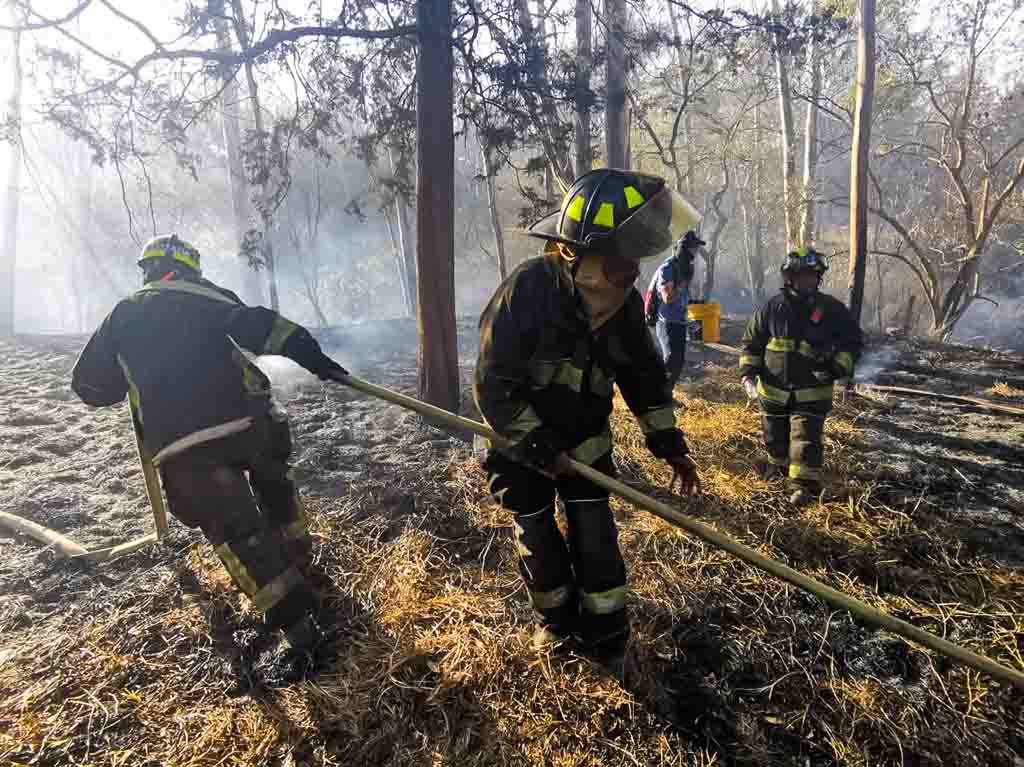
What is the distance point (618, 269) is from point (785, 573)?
4.43ft

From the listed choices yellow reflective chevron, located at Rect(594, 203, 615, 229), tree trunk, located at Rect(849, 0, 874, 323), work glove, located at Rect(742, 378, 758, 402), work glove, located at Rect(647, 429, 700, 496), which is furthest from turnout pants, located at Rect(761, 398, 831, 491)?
tree trunk, located at Rect(849, 0, 874, 323)

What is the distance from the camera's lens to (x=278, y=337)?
8.53 feet

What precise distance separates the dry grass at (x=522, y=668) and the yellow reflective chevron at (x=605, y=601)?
33cm

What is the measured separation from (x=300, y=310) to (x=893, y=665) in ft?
140

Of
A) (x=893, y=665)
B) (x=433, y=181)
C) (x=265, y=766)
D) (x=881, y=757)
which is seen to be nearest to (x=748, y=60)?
(x=433, y=181)

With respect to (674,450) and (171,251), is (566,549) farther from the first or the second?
(171,251)

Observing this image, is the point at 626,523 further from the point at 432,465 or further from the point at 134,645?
the point at 134,645

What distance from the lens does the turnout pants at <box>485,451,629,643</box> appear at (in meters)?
2.30

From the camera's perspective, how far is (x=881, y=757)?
202cm

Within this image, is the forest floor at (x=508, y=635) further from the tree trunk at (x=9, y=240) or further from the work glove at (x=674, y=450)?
the tree trunk at (x=9, y=240)

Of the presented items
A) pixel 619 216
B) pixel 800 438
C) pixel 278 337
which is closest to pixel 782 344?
pixel 800 438

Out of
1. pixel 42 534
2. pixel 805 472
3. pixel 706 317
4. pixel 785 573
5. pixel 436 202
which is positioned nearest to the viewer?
pixel 785 573

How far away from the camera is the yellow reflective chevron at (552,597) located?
7.88ft

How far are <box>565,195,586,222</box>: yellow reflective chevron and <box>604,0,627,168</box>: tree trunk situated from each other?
5.74 m
